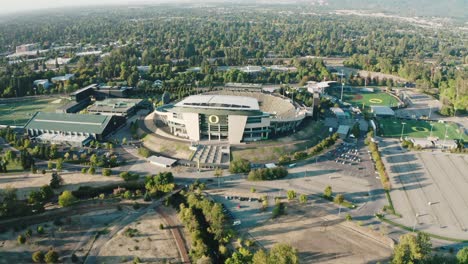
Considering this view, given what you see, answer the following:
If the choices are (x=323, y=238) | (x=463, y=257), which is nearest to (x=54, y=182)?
(x=323, y=238)

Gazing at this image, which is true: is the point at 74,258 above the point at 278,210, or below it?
below

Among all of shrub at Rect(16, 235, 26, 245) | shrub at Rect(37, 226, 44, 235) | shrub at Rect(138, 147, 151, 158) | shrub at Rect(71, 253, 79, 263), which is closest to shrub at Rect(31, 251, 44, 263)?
Answer: shrub at Rect(71, 253, 79, 263)

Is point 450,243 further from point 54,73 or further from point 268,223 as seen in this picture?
point 54,73

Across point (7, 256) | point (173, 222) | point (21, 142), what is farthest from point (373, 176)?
point (21, 142)

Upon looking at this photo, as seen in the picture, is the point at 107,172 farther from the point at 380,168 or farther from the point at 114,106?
the point at 380,168

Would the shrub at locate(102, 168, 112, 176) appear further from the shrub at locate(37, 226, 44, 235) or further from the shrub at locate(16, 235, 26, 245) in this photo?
the shrub at locate(16, 235, 26, 245)
